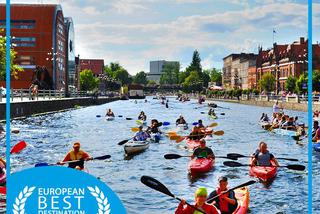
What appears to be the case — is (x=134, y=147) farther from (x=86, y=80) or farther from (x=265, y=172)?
(x=86, y=80)

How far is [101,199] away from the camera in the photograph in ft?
20.0

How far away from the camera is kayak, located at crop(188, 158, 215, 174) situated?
2072 cm

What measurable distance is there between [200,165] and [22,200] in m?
15.1

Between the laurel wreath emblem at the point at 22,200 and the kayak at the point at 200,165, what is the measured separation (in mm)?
14816

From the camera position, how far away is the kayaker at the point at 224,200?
1177cm

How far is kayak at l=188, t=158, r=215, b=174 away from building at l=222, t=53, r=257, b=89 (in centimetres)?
14065

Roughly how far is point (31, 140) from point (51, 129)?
887 centimetres

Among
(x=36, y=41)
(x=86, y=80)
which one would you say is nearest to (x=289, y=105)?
(x=36, y=41)

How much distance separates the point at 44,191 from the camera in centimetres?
614

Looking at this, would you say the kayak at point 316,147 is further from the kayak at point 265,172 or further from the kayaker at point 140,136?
the kayaker at point 140,136

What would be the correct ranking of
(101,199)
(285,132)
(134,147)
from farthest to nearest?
(285,132)
(134,147)
(101,199)

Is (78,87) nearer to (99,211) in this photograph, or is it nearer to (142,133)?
(142,133)

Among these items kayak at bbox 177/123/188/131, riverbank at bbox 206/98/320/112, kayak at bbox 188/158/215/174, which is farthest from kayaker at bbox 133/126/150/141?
riverbank at bbox 206/98/320/112

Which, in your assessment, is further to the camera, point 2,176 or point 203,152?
point 203,152
